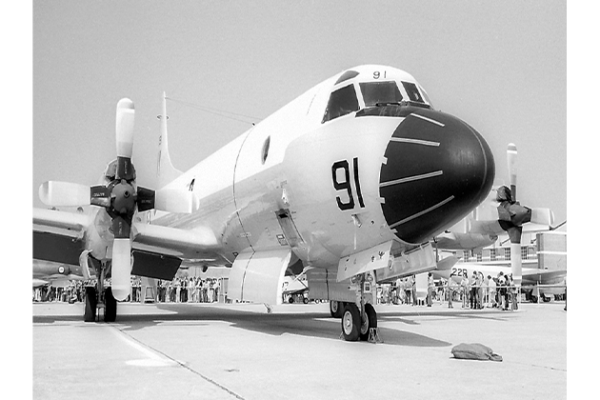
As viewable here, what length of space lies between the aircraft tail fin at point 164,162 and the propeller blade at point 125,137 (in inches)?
371

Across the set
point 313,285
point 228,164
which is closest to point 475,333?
point 313,285

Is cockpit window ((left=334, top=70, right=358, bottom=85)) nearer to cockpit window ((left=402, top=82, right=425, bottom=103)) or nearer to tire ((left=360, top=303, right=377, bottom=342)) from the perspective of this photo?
cockpit window ((left=402, top=82, right=425, bottom=103))

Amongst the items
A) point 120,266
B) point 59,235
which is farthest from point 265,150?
point 59,235

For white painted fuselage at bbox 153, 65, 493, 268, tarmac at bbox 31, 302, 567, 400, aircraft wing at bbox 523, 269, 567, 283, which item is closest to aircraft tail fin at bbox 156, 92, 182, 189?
white painted fuselage at bbox 153, 65, 493, 268

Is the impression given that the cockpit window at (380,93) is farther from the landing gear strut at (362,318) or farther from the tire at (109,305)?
the tire at (109,305)

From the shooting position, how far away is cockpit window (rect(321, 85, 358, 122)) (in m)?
11.0

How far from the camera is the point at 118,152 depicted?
1417 centimetres

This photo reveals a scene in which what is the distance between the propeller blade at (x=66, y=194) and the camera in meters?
13.3

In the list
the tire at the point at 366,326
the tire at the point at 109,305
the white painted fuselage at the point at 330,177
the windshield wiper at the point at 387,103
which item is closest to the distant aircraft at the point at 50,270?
the tire at the point at 109,305

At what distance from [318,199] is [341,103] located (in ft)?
5.95

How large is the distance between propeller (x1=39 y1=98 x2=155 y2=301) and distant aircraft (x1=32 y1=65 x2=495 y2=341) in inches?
0.9

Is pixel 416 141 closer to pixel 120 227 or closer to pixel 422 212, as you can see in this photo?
pixel 422 212

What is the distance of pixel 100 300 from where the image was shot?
15852 millimetres
